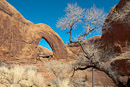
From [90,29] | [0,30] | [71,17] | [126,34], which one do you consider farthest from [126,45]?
[0,30]

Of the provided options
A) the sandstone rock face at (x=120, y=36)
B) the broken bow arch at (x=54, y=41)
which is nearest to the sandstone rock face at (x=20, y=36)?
the broken bow arch at (x=54, y=41)

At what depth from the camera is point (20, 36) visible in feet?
49.0

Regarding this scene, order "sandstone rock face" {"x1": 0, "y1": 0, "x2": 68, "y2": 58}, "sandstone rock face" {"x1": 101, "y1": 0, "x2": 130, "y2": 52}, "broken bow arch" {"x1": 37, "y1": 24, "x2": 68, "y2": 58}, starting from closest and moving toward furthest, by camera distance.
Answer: "sandstone rock face" {"x1": 101, "y1": 0, "x2": 130, "y2": 52} → "sandstone rock face" {"x1": 0, "y1": 0, "x2": 68, "y2": 58} → "broken bow arch" {"x1": 37, "y1": 24, "x2": 68, "y2": 58}

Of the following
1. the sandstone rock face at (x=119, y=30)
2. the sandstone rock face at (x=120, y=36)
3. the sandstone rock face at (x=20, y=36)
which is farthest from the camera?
the sandstone rock face at (x=20, y=36)

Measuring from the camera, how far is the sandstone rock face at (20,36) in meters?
12.8

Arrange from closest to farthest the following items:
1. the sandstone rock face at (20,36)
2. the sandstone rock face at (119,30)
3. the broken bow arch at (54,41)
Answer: the sandstone rock face at (119,30) → the sandstone rock face at (20,36) → the broken bow arch at (54,41)

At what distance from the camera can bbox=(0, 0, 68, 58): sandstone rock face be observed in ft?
42.1

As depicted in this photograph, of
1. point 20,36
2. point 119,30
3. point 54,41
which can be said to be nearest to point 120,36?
point 119,30

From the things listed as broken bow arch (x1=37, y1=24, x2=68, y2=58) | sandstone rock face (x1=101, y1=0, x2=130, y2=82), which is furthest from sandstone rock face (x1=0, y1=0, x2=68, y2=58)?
sandstone rock face (x1=101, y1=0, x2=130, y2=82)

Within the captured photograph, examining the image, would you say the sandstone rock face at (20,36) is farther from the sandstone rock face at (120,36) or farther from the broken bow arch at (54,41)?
the sandstone rock face at (120,36)

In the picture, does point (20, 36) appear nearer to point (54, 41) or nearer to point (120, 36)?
point (54, 41)

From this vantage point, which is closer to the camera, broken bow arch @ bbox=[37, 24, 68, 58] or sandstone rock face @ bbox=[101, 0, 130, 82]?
sandstone rock face @ bbox=[101, 0, 130, 82]

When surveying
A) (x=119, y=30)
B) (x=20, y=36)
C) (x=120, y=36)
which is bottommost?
(x=120, y=36)

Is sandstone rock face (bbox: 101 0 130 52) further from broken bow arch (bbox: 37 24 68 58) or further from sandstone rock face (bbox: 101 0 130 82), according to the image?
broken bow arch (bbox: 37 24 68 58)
